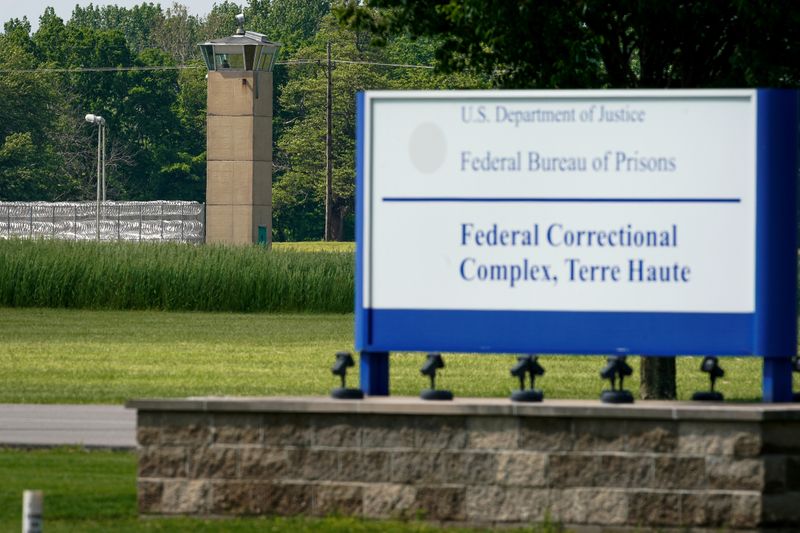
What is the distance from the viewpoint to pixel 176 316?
4066 cm

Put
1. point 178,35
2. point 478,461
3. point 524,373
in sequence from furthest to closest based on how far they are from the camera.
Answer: point 178,35 → point 524,373 → point 478,461

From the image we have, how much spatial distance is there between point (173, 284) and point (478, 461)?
3433 centimetres

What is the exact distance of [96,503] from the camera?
36.4ft

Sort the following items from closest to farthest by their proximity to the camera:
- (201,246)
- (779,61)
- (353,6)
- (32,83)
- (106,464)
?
(106,464) < (779,61) < (353,6) < (201,246) < (32,83)

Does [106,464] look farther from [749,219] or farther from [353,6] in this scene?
[353,6]

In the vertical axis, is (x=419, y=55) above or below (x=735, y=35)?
above

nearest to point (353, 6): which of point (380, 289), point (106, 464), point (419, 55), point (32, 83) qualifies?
point (106, 464)

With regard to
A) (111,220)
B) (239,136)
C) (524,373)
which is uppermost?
(239,136)

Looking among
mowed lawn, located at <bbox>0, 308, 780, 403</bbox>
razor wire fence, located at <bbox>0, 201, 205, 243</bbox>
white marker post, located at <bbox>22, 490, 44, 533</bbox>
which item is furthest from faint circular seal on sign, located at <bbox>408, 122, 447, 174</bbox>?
razor wire fence, located at <bbox>0, 201, 205, 243</bbox>

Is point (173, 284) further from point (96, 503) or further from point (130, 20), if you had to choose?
point (130, 20)

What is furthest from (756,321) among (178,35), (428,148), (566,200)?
(178,35)

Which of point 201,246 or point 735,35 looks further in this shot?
point 201,246

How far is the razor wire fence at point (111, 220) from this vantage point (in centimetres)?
7825

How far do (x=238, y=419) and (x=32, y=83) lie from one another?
333 ft
